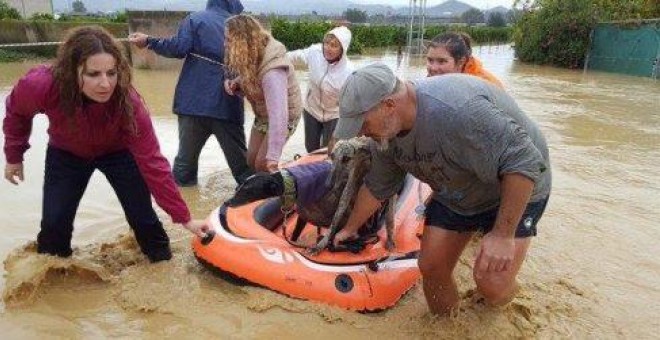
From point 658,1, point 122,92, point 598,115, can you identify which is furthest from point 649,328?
point 658,1

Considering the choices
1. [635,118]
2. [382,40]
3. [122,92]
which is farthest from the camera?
[382,40]

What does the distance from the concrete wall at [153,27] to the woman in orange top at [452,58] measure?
10.8 meters

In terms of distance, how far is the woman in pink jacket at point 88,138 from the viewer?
8.92 feet

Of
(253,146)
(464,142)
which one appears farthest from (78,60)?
(253,146)

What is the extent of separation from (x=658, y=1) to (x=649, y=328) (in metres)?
23.1

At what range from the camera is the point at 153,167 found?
10.2ft

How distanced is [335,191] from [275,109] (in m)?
0.94

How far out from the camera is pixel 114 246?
3.79m

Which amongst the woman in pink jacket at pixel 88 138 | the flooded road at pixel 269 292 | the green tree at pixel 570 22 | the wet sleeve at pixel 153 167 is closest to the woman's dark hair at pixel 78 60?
the woman in pink jacket at pixel 88 138

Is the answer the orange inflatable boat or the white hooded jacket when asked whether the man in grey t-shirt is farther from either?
the white hooded jacket

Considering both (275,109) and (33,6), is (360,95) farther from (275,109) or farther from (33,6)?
(33,6)

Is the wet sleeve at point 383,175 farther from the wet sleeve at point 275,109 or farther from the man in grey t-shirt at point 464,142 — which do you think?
the wet sleeve at point 275,109

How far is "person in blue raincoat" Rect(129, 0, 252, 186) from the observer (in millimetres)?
4559

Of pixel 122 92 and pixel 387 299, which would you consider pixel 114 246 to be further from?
pixel 387 299
